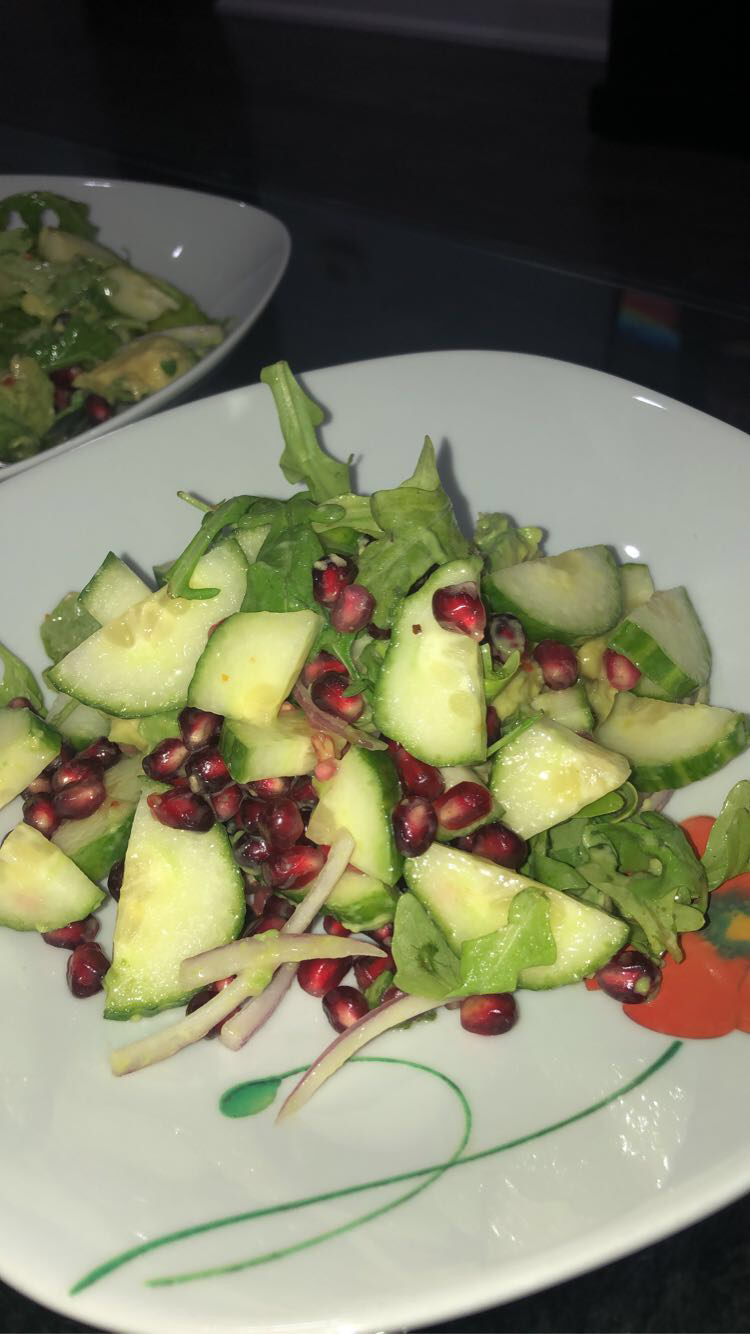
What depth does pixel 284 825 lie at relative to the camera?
1322 mm

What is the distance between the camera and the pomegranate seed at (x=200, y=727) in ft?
4.56

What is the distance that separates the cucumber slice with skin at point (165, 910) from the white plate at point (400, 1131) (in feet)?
0.23

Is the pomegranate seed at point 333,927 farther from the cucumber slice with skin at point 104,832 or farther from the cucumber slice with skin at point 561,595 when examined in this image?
the cucumber slice with skin at point 561,595

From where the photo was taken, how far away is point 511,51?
183 inches

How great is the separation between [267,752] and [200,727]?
0.11 metres

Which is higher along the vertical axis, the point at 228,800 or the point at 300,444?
the point at 300,444

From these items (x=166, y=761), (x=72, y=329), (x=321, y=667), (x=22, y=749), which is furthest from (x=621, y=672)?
(x=72, y=329)

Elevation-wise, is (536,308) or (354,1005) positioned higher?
(536,308)

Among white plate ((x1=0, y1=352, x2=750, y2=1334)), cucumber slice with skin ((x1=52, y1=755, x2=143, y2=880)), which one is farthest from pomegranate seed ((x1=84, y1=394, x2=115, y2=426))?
cucumber slice with skin ((x1=52, y1=755, x2=143, y2=880))

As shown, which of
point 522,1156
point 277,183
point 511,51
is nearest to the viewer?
point 522,1156

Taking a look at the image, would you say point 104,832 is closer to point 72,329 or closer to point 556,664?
point 556,664

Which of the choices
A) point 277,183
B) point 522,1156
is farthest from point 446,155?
point 522,1156

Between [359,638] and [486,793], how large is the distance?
0.27 metres

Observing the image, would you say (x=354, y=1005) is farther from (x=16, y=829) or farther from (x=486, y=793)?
(x=16, y=829)
